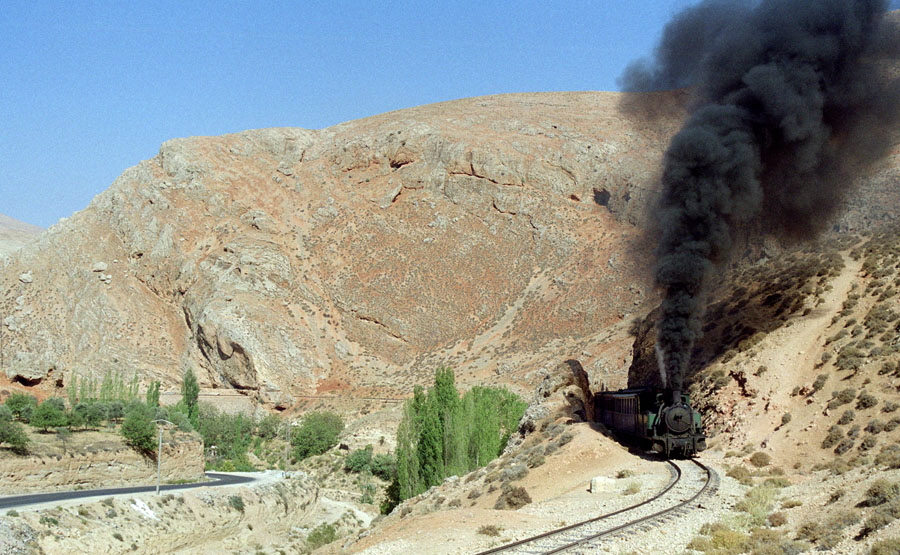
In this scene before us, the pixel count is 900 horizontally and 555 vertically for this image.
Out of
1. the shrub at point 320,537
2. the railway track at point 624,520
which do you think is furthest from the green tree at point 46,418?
the railway track at point 624,520

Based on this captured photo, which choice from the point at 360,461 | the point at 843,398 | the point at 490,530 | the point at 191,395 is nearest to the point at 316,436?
the point at 360,461

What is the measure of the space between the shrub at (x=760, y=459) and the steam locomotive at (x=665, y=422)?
1.62 m

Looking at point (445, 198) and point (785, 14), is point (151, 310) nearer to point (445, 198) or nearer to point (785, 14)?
point (445, 198)

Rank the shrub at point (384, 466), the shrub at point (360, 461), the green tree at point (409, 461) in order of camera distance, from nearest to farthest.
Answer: the green tree at point (409, 461) < the shrub at point (384, 466) < the shrub at point (360, 461)

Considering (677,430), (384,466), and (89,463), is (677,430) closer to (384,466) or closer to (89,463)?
(89,463)

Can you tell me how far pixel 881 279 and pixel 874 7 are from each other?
10.5 meters

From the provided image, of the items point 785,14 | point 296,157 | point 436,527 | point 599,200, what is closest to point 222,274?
point 296,157

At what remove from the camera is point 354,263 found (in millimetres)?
85938

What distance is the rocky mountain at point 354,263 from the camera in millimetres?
74438

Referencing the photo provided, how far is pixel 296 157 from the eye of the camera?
99875 millimetres

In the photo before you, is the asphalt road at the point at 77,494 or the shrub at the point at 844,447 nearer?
the shrub at the point at 844,447

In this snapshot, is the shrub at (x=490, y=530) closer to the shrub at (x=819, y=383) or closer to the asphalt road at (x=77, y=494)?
the shrub at (x=819, y=383)

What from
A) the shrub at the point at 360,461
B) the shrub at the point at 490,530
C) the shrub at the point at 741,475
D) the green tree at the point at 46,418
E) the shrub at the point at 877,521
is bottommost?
the shrub at the point at 360,461

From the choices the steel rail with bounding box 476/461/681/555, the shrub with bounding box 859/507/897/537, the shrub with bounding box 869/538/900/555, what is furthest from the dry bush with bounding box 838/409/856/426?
the shrub with bounding box 869/538/900/555
